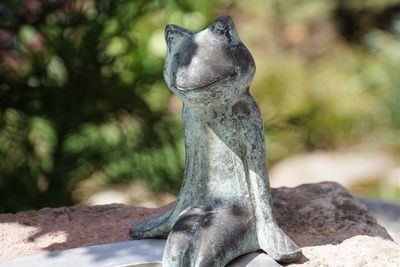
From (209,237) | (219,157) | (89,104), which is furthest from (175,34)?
(89,104)

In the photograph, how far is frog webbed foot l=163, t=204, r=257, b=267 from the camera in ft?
7.71

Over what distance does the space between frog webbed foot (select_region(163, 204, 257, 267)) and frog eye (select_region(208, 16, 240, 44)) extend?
65 cm

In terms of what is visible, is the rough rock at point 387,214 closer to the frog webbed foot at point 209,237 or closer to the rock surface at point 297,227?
the rock surface at point 297,227

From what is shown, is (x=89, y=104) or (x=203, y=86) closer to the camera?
(x=203, y=86)

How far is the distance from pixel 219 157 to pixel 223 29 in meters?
0.50

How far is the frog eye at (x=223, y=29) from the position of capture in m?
2.35

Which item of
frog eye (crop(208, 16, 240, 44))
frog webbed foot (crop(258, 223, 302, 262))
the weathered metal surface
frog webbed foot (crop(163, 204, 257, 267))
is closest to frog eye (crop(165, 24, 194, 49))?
the weathered metal surface

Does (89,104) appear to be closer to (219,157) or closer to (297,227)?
(297,227)

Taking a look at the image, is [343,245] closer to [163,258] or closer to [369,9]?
[163,258]

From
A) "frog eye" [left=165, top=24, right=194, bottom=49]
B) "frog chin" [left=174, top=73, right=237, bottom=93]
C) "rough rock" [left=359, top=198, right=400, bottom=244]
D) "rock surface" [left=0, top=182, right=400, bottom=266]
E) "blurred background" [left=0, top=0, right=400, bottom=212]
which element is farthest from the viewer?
"blurred background" [left=0, top=0, right=400, bottom=212]

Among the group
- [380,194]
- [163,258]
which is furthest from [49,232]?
[380,194]

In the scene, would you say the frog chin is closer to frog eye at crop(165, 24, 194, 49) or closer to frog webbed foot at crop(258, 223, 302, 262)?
frog eye at crop(165, 24, 194, 49)

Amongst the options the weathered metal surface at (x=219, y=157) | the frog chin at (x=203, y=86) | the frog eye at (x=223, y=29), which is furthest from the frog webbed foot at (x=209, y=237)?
the frog eye at (x=223, y=29)

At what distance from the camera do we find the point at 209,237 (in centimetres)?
238
